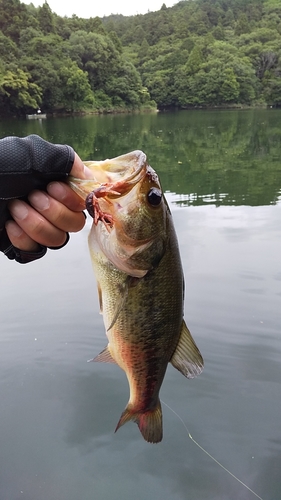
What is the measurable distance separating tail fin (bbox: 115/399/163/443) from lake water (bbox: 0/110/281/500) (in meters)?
1.53

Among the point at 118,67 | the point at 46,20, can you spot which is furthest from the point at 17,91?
the point at 46,20

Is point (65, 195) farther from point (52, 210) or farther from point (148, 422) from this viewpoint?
point (148, 422)

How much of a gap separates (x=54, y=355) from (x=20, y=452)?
1.44 meters

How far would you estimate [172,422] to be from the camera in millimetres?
3904

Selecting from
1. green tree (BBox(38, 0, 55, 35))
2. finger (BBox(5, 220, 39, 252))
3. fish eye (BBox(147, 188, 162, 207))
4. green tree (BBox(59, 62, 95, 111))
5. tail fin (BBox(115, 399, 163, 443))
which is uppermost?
green tree (BBox(38, 0, 55, 35))

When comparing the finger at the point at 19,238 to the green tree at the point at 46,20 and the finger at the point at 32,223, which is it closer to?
the finger at the point at 32,223

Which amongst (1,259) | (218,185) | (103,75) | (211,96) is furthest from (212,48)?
(1,259)

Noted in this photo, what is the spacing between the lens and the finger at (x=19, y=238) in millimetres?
2059

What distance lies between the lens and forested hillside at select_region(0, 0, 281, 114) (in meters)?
57.7

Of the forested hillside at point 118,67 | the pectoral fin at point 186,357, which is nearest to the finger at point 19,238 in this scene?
the pectoral fin at point 186,357

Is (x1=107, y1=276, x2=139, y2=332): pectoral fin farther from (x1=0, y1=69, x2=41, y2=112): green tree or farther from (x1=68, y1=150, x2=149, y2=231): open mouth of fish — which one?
(x1=0, y1=69, x2=41, y2=112): green tree

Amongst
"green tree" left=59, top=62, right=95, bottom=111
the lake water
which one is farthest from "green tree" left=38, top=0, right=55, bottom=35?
the lake water

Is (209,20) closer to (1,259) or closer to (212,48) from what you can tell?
(212,48)

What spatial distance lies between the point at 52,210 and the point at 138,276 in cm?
52
